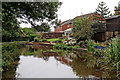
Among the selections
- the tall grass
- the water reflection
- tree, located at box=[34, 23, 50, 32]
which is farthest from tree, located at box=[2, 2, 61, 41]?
the tall grass

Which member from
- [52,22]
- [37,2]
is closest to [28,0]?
[37,2]

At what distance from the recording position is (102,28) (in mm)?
18719

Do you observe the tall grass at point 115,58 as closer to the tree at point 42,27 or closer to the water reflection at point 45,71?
the water reflection at point 45,71

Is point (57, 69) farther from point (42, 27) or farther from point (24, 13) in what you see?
point (24, 13)

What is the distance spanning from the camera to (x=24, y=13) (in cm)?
538

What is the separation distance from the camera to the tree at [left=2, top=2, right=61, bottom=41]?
4.62 metres

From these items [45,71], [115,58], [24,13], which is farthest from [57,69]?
[24,13]

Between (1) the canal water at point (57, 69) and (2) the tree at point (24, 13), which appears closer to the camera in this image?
(2) the tree at point (24, 13)

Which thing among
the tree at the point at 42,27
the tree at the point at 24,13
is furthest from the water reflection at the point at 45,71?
the tree at the point at 42,27

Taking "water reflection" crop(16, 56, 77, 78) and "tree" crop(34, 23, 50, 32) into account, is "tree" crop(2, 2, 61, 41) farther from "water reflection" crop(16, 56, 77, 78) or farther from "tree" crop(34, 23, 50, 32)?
"water reflection" crop(16, 56, 77, 78)

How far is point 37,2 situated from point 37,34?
29319 millimetres

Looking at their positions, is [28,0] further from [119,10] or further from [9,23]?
[119,10]

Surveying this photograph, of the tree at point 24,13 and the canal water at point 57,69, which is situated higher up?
the tree at point 24,13

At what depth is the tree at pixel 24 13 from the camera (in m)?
→ 4.62
